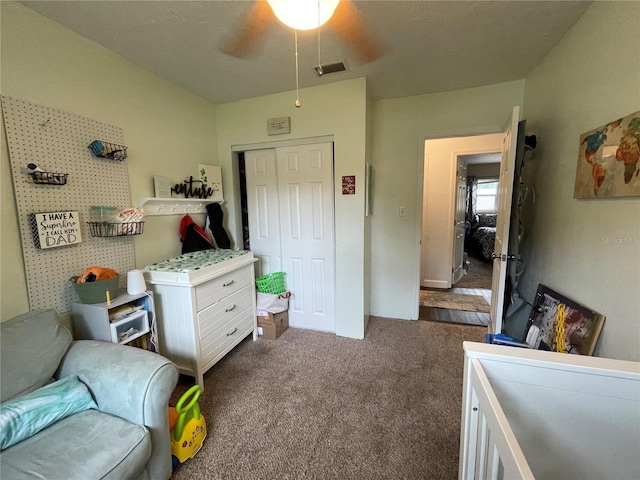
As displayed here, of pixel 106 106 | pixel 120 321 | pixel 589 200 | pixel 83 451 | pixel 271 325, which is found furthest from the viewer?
pixel 271 325

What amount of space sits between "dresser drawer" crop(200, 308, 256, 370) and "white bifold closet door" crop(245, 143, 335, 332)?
1.84 feet

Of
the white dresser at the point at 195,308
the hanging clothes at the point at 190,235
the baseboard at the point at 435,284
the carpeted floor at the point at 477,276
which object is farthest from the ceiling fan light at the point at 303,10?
the carpeted floor at the point at 477,276

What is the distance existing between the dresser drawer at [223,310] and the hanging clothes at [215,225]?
620mm

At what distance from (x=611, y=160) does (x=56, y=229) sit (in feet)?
9.81

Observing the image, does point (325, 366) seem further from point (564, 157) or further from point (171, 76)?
point (171, 76)

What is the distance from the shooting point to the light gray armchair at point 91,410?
944 mm

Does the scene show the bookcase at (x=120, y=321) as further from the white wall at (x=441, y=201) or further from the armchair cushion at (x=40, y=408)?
the white wall at (x=441, y=201)

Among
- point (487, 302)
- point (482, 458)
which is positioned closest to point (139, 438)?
point (482, 458)

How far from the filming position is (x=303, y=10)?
101cm

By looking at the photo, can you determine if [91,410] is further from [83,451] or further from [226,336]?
[226,336]

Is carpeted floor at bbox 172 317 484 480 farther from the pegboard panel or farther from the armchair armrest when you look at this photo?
the pegboard panel

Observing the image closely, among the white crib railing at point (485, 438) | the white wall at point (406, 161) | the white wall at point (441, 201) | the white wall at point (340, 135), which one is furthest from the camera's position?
the white wall at point (441, 201)

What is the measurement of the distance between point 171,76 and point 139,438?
250 centimetres

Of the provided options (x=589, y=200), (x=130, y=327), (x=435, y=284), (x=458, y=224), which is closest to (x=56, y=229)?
(x=130, y=327)
